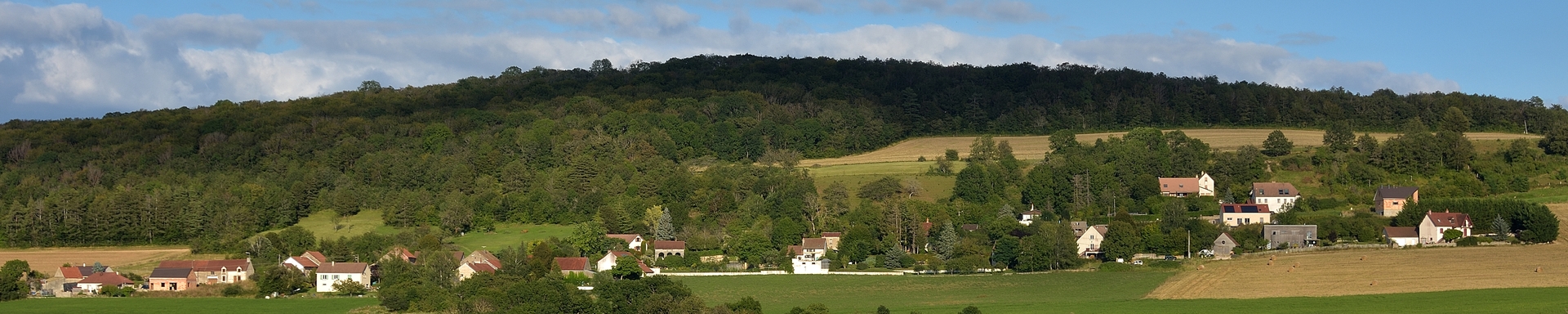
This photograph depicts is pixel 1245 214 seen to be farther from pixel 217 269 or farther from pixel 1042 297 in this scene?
pixel 217 269

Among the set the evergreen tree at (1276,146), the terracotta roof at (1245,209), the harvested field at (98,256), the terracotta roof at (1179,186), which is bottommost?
the harvested field at (98,256)

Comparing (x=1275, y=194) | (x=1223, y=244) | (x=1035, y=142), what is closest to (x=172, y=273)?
(x=1223, y=244)

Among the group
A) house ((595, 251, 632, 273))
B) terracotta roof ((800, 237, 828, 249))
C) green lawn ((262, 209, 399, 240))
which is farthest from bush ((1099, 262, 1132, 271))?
green lawn ((262, 209, 399, 240))

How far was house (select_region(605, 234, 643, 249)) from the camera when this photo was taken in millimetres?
77000

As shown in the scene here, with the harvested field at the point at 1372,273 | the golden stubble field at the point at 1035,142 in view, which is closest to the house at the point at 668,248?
the golden stubble field at the point at 1035,142

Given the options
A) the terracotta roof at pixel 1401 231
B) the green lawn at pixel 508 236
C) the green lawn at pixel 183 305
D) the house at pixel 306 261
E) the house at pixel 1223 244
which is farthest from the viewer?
the green lawn at pixel 508 236

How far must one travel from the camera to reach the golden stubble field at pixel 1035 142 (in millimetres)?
97688

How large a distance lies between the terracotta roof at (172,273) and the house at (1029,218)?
128ft

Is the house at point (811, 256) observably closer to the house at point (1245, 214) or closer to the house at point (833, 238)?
the house at point (833, 238)

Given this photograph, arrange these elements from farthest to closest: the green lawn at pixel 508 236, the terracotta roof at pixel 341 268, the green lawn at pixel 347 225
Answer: the green lawn at pixel 347 225
the green lawn at pixel 508 236
the terracotta roof at pixel 341 268

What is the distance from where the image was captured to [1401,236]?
222ft

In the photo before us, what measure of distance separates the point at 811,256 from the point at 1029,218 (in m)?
13.4

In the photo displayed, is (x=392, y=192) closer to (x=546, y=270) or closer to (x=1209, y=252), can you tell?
(x=546, y=270)

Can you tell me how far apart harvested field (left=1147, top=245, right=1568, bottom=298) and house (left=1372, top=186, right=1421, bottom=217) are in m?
9.19
